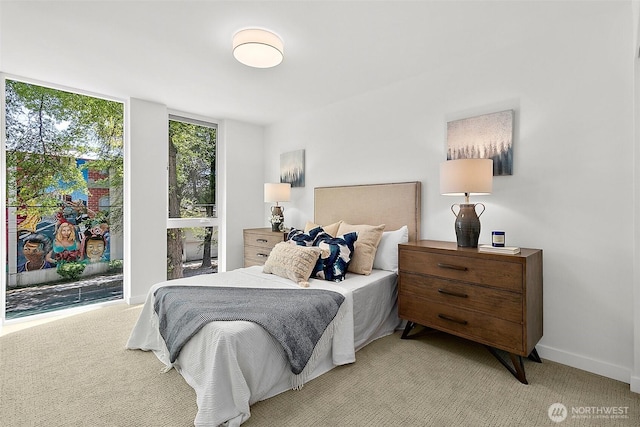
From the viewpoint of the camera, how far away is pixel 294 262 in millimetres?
2598

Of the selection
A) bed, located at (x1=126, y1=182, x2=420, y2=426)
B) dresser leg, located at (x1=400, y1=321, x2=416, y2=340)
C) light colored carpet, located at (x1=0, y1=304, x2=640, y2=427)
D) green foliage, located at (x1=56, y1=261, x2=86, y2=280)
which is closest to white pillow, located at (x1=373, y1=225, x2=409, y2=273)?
bed, located at (x1=126, y1=182, x2=420, y2=426)

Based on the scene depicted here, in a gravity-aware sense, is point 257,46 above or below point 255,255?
above

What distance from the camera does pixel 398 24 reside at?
2.16 m

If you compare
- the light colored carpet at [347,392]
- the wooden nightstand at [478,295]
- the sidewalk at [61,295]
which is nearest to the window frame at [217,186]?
the sidewalk at [61,295]

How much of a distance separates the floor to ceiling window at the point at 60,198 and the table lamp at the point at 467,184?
3648mm

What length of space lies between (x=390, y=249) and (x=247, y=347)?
1683 mm

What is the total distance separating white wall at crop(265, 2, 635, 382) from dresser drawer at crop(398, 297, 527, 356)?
537 mm

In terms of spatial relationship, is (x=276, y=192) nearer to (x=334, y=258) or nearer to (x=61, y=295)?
(x=334, y=258)

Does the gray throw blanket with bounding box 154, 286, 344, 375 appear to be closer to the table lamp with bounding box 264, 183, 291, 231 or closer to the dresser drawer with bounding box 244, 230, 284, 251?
the dresser drawer with bounding box 244, 230, 284, 251

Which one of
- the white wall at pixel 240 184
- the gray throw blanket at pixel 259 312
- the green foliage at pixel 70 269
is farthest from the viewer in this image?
the white wall at pixel 240 184

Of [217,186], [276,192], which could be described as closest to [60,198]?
[217,186]

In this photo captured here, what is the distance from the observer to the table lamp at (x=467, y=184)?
2.24m

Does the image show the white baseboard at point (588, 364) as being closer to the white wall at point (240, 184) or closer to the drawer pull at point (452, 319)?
the drawer pull at point (452, 319)

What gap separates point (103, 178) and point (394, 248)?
11.1 feet
